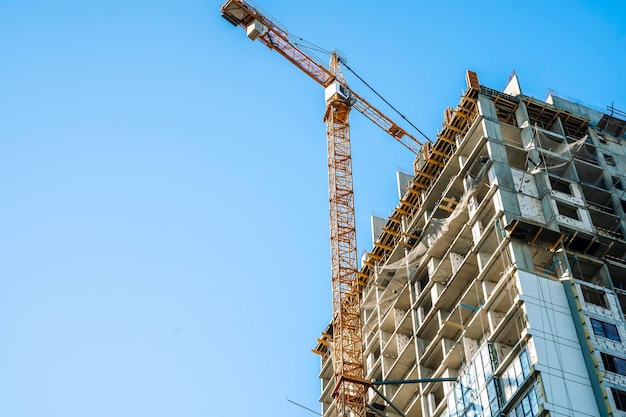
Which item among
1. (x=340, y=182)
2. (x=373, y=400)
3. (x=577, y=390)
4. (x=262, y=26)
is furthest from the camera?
(x=262, y=26)

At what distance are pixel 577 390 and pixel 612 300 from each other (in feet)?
34.7

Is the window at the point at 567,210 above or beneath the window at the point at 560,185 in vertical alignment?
beneath

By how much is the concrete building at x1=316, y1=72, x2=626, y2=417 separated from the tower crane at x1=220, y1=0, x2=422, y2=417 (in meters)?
1.67

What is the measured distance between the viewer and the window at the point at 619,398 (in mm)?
62500

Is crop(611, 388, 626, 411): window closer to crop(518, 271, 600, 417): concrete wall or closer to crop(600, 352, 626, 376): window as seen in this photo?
crop(518, 271, 600, 417): concrete wall

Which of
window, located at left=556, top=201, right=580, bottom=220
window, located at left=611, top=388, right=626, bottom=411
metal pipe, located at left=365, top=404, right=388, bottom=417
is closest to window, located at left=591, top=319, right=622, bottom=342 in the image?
window, located at left=611, top=388, right=626, bottom=411

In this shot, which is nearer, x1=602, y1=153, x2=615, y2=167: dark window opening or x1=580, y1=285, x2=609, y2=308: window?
x1=580, y1=285, x2=609, y2=308: window

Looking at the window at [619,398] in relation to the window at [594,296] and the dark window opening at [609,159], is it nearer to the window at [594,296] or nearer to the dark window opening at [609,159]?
the window at [594,296]

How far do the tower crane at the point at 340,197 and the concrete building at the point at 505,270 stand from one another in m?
1.67

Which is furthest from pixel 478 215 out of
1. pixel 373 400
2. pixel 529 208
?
pixel 373 400

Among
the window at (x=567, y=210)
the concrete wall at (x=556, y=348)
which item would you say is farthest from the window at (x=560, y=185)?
the concrete wall at (x=556, y=348)

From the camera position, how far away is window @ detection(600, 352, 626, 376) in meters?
64.8

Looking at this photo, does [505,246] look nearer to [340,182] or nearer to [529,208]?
[529,208]

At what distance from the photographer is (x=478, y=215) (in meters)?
80.6
